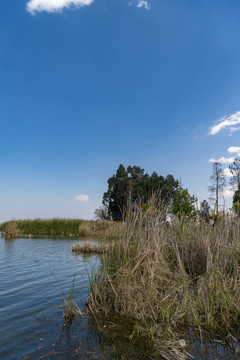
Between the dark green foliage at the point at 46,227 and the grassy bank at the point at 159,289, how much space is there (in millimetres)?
23558

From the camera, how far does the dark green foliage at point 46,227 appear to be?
26781 millimetres

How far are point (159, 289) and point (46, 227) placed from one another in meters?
24.8

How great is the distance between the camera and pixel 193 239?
5.35m

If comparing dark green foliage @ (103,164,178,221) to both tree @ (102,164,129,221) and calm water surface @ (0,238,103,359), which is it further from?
calm water surface @ (0,238,103,359)

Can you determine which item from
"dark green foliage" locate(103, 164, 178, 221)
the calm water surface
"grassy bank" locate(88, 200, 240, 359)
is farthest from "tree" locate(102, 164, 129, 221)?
"grassy bank" locate(88, 200, 240, 359)

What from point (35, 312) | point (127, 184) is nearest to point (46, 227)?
point (127, 184)

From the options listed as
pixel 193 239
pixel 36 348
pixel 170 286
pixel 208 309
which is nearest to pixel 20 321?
pixel 36 348

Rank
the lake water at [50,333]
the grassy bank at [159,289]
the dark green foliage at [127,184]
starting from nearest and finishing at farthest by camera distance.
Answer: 1. the lake water at [50,333]
2. the grassy bank at [159,289]
3. the dark green foliage at [127,184]

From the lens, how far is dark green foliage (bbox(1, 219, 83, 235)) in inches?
1054

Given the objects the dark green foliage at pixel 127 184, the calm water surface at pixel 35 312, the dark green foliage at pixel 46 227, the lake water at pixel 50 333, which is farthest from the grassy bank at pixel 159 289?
the dark green foliage at pixel 127 184

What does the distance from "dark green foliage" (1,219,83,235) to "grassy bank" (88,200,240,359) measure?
927 inches

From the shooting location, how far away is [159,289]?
4.02 m

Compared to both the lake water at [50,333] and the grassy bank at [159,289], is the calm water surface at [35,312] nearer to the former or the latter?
the lake water at [50,333]

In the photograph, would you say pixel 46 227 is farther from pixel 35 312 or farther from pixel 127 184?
pixel 35 312
